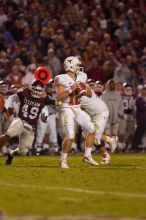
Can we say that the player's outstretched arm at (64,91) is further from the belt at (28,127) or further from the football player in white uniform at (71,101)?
the belt at (28,127)

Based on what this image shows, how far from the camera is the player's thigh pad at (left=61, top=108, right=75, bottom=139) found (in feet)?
42.9

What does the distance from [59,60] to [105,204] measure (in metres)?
12.0

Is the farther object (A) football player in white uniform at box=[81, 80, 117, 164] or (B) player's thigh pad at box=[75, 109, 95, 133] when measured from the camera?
(A) football player in white uniform at box=[81, 80, 117, 164]

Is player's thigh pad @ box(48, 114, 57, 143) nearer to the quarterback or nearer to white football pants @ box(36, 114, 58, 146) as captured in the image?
white football pants @ box(36, 114, 58, 146)

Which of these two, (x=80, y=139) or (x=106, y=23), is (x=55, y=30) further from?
(x=80, y=139)

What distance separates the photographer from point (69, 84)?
13.2 meters

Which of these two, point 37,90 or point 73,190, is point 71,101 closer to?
point 37,90

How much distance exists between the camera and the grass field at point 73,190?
825 centimetres

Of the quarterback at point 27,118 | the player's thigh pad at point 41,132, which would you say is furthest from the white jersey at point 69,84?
the player's thigh pad at point 41,132

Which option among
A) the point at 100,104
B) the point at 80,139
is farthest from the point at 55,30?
the point at 100,104

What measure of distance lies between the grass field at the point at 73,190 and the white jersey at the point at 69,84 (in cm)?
100

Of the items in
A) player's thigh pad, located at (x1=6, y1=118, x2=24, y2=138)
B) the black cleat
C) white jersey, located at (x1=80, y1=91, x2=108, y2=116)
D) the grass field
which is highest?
white jersey, located at (x1=80, y1=91, x2=108, y2=116)

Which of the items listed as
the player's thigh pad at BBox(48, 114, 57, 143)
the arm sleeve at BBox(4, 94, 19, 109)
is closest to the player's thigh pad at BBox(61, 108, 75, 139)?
the arm sleeve at BBox(4, 94, 19, 109)

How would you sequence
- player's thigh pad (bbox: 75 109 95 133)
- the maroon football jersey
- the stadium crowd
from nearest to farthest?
player's thigh pad (bbox: 75 109 95 133), the maroon football jersey, the stadium crowd
